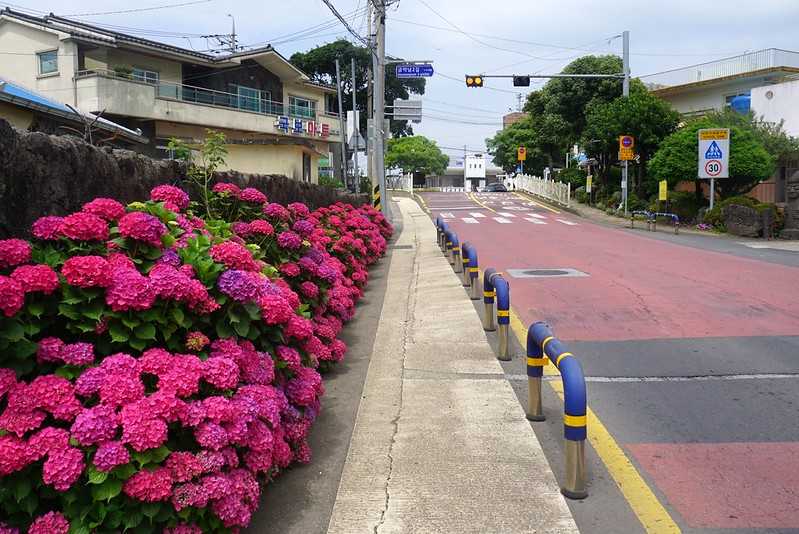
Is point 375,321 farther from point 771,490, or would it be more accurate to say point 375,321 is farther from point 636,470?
point 771,490

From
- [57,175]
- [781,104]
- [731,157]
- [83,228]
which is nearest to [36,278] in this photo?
[83,228]

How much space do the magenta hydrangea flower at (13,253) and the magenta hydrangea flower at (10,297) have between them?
0.32m

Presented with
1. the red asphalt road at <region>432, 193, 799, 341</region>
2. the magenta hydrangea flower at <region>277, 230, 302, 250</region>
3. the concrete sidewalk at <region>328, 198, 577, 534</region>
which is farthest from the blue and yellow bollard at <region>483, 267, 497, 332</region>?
the magenta hydrangea flower at <region>277, 230, 302, 250</region>

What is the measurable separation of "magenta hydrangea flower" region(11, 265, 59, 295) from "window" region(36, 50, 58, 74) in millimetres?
27501

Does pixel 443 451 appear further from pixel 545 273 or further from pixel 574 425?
pixel 545 273

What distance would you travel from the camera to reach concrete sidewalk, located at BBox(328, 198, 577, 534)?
3990 millimetres

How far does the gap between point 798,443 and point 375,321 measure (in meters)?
5.73

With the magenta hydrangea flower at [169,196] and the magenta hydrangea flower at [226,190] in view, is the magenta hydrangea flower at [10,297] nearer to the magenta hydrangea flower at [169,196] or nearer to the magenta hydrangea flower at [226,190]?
the magenta hydrangea flower at [169,196]

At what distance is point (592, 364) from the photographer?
7266 millimetres

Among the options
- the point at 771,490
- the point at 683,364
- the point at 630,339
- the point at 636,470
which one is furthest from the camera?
the point at 630,339

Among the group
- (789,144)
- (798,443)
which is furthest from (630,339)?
(789,144)

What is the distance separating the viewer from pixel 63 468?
3.05 m

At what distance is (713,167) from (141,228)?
945 inches

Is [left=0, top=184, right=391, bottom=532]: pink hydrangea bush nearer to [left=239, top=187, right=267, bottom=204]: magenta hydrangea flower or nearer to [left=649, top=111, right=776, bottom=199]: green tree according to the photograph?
[left=239, top=187, right=267, bottom=204]: magenta hydrangea flower
